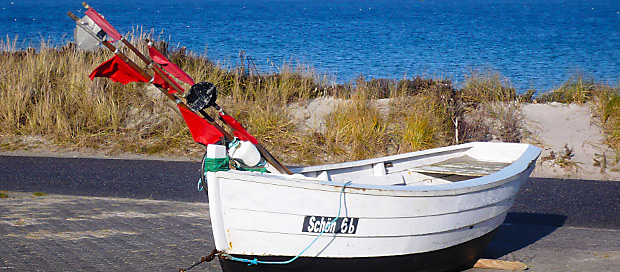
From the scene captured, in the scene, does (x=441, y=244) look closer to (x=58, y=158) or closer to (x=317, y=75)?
(x=58, y=158)

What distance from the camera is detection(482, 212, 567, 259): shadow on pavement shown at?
684cm

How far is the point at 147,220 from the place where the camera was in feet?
23.8

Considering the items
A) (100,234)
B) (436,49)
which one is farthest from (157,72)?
(436,49)

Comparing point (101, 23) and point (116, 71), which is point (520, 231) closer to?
point (116, 71)

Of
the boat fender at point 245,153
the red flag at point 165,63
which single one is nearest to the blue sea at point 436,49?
the red flag at point 165,63

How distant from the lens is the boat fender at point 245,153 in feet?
17.0

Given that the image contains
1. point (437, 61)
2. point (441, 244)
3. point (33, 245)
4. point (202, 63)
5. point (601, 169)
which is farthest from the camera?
point (437, 61)

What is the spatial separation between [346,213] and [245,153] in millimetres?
931

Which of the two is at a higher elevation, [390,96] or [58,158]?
[390,96]

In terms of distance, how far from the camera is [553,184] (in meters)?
9.30

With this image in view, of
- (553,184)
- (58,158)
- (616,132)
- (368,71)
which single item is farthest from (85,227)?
(368,71)

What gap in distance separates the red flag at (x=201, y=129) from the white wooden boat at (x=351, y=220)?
21.8 inches

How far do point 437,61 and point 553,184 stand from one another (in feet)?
58.6

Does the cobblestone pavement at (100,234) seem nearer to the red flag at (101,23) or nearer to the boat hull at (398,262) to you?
the boat hull at (398,262)
